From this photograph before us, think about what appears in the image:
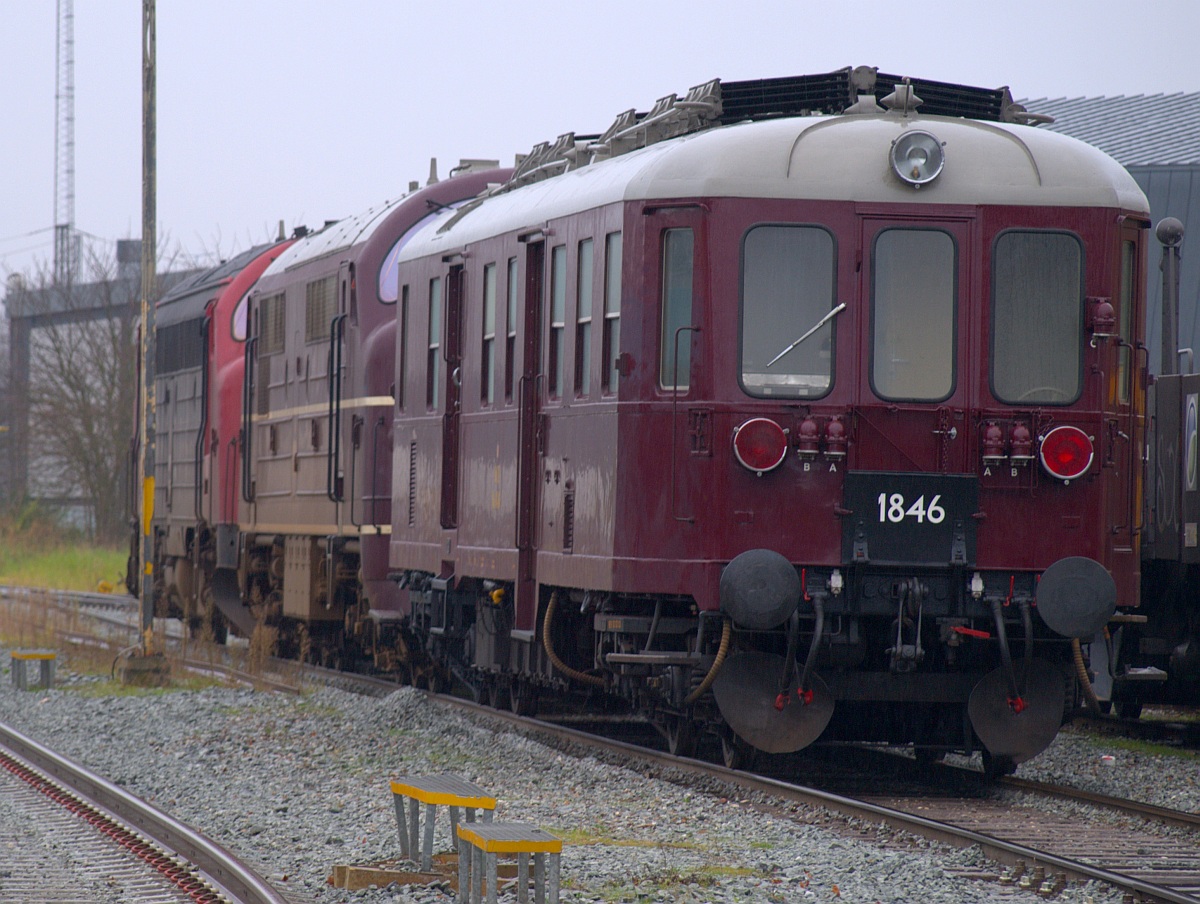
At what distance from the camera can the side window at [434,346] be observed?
13234 mm

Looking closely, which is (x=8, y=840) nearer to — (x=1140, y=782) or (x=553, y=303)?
(x=553, y=303)

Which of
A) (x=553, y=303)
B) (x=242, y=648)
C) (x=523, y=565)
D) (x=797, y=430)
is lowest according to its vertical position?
(x=242, y=648)

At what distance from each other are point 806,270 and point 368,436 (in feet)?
22.0

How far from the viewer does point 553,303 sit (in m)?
10.9

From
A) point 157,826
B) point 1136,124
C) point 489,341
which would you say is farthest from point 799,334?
point 1136,124

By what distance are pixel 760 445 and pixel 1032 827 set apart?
2.21 meters

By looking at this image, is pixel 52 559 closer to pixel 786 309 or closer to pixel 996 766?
pixel 996 766

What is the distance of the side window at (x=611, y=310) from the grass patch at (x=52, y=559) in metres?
23.8

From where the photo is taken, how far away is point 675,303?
9469mm

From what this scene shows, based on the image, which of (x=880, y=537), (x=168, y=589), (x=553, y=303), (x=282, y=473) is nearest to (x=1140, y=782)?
(x=880, y=537)

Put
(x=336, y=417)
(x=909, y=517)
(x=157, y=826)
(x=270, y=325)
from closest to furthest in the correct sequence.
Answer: (x=157, y=826) → (x=909, y=517) → (x=336, y=417) → (x=270, y=325)

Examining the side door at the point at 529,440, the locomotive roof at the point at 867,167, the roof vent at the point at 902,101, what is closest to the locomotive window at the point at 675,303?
the locomotive roof at the point at 867,167

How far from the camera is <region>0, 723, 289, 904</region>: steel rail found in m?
7.20

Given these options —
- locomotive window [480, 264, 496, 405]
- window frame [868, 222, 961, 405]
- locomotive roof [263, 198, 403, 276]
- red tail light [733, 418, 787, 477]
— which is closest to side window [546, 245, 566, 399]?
locomotive window [480, 264, 496, 405]
